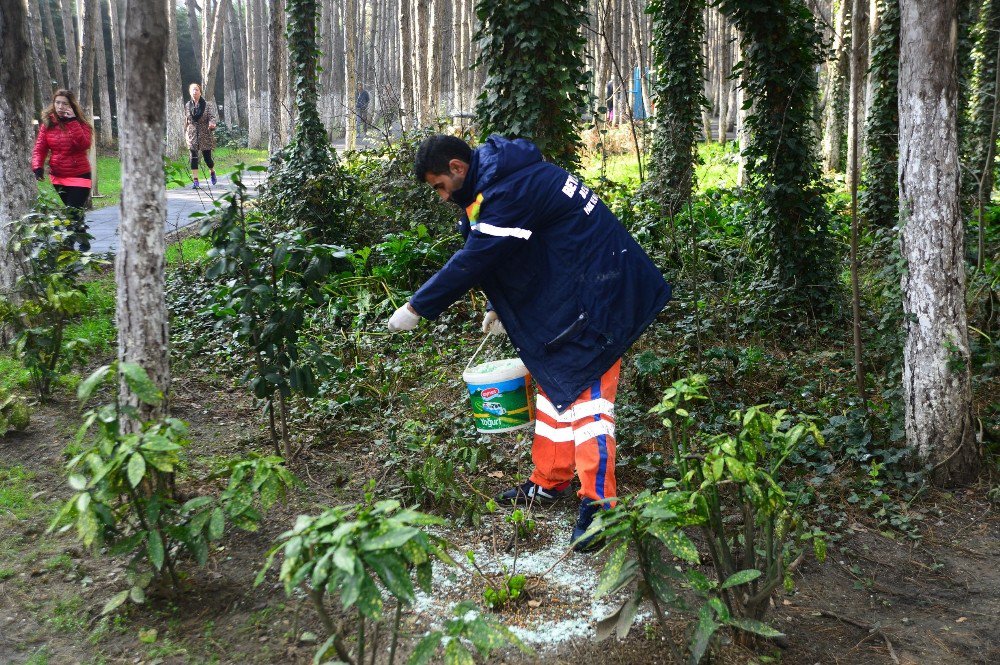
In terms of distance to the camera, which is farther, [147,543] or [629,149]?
[629,149]

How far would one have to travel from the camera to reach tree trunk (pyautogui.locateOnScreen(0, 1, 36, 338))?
22.2ft

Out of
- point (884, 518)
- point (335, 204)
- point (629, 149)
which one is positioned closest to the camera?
point (884, 518)

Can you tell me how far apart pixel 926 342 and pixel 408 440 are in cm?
293

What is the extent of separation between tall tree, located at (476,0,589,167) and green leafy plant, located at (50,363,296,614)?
152 inches

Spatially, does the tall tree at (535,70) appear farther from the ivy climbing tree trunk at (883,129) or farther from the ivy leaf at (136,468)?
the ivy leaf at (136,468)

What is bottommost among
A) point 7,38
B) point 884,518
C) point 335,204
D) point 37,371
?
point 884,518

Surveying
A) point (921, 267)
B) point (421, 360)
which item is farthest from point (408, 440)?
point (921, 267)

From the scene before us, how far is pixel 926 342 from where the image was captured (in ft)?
14.3

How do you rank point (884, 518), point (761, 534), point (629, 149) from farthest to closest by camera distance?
point (629, 149) → point (884, 518) → point (761, 534)

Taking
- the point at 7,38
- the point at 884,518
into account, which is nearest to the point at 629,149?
the point at 7,38

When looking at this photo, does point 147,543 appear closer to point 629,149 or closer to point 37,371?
point 37,371

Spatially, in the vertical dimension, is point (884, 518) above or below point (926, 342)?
below

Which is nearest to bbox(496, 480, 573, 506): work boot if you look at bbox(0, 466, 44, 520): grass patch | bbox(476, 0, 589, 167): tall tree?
bbox(0, 466, 44, 520): grass patch

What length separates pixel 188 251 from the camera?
10.8 m
